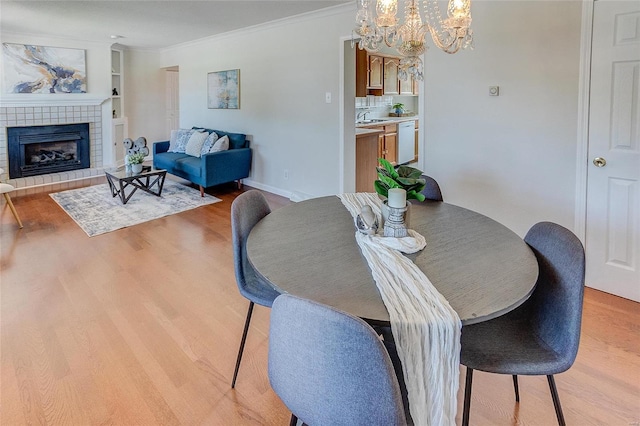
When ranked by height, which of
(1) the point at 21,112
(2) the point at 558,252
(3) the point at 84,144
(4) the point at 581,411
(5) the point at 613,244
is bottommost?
(4) the point at 581,411

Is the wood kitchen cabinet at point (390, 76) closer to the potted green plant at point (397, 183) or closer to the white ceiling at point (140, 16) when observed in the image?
the white ceiling at point (140, 16)

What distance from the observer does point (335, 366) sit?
91 centimetres

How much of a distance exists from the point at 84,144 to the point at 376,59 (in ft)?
16.6

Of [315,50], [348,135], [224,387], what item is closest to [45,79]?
[315,50]

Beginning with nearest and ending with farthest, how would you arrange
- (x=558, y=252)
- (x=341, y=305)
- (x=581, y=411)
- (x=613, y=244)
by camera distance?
(x=341, y=305), (x=558, y=252), (x=581, y=411), (x=613, y=244)

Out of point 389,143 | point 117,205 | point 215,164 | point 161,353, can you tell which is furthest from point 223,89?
point 161,353

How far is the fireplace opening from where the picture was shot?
5883 millimetres

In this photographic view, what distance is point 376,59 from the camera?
6.64 meters

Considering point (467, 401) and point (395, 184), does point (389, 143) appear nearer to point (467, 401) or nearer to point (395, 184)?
point (395, 184)

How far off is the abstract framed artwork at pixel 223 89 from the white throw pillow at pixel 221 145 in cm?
66

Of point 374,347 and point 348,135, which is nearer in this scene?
point 374,347

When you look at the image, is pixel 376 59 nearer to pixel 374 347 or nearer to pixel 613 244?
pixel 613 244

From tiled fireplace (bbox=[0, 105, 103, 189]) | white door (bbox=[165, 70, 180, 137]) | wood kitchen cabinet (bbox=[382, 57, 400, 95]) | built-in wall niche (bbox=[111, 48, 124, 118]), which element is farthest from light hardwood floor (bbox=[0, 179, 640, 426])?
white door (bbox=[165, 70, 180, 137])

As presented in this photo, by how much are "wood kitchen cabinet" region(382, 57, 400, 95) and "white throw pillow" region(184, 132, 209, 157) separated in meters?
3.21
